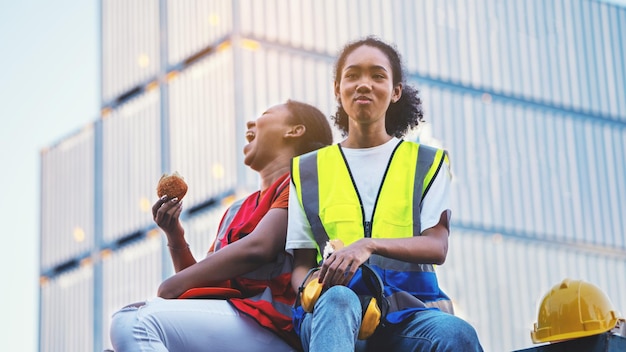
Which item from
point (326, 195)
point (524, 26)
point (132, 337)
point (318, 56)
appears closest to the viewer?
point (132, 337)

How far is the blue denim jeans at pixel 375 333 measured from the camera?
4.54 m

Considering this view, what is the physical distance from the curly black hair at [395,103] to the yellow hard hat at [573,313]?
950mm

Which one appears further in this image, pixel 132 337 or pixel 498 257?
pixel 498 257

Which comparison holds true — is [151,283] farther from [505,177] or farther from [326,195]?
[326,195]

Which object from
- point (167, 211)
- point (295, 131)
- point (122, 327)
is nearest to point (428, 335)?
point (122, 327)

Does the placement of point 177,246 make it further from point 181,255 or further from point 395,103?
point 395,103

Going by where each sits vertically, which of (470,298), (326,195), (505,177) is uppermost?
→ (505,177)

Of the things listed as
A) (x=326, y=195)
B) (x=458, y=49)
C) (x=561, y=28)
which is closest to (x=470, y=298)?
(x=458, y=49)

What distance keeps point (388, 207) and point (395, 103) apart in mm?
683

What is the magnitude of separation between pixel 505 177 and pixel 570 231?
297cm

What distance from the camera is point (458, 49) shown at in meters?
48.6

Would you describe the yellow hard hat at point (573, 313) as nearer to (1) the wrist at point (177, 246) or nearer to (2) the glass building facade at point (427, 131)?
(1) the wrist at point (177, 246)

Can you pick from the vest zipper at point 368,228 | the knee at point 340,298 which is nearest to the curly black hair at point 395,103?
the vest zipper at point 368,228

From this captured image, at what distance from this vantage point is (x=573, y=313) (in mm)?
5008
